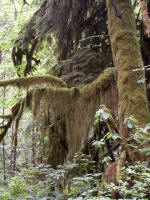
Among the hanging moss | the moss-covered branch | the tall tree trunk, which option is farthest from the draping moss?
the moss-covered branch

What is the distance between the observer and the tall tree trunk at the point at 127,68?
3584mm

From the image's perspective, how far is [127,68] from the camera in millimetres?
3934

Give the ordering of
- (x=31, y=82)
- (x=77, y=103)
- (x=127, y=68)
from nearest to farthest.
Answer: (x=127, y=68), (x=77, y=103), (x=31, y=82)

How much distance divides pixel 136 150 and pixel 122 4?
3.02 m

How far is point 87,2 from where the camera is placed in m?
5.73

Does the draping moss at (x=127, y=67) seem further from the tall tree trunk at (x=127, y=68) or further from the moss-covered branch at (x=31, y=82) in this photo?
the moss-covered branch at (x=31, y=82)

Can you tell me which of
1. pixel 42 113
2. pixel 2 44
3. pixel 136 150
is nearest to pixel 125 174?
pixel 136 150

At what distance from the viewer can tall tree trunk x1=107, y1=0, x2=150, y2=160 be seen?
3.58 m

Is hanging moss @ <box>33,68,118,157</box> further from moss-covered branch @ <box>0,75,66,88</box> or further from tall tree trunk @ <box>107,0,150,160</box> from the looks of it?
tall tree trunk @ <box>107,0,150,160</box>

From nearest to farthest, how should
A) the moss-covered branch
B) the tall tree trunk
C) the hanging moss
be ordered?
the tall tree trunk
the hanging moss
the moss-covered branch

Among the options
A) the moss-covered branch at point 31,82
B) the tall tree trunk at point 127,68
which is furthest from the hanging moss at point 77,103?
the tall tree trunk at point 127,68

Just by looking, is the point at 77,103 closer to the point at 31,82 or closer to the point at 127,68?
the point at 31,82

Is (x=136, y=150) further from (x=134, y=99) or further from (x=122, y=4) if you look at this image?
(x=122, y=4)

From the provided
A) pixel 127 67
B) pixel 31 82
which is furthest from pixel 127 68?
pixel 31 82
